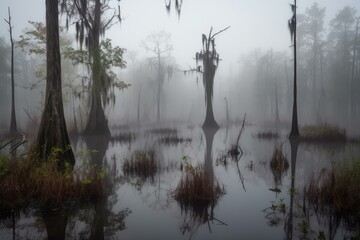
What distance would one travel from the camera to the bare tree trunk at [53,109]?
7915mm

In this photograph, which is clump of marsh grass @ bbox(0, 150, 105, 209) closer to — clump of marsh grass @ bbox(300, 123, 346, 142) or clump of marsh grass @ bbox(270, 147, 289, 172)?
clump of marsh grass @ bbox(270, 147, 289, 172)

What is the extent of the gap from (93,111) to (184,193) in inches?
575

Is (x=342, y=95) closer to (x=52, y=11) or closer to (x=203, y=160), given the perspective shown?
(x=203, y=160)

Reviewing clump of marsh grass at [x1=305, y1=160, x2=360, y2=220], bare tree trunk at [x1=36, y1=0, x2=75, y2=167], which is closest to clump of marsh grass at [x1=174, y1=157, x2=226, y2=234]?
clump of marsh grass at [x1=305, y1=160, x2=360, y2=220]

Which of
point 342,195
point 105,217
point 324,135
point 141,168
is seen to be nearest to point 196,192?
point 105,217

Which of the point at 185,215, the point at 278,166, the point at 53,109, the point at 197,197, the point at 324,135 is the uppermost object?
the point at 53,109

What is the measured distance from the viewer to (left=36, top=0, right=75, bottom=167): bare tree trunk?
7915 millimetres

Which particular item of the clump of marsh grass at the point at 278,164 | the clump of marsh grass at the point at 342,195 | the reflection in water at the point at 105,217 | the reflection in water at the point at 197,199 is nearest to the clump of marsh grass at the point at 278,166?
the clump of marsh grass at the point at 278,164

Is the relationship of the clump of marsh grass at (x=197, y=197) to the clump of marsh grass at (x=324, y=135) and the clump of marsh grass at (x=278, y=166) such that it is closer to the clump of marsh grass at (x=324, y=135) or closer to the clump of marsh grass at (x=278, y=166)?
the clump of marsh grass at (x=278, y=166)

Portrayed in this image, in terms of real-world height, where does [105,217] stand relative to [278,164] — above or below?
below

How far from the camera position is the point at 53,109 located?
8.14 meters

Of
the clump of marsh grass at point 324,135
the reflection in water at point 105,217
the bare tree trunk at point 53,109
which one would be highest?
the bare tree trunk at point 53,109

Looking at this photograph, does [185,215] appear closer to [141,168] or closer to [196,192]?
[196,192]

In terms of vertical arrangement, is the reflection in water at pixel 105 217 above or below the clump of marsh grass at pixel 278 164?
below
